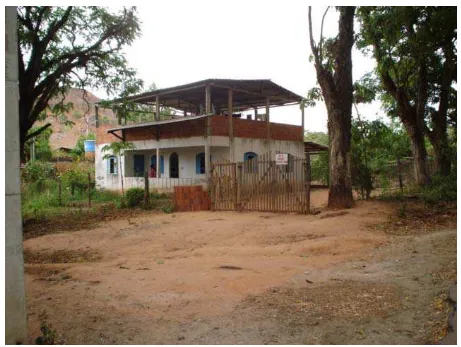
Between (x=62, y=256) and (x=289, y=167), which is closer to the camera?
(x=62, y=256)

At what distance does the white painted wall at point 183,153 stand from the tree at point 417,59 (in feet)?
22.0

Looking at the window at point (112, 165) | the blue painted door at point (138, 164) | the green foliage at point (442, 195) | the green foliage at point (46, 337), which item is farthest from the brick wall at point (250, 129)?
the green foliage at point (46, 337)

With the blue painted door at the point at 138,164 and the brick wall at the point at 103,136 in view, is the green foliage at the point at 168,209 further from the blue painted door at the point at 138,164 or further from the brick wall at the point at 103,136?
the brick wall at the point at 103,136

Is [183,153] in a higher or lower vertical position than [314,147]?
lower

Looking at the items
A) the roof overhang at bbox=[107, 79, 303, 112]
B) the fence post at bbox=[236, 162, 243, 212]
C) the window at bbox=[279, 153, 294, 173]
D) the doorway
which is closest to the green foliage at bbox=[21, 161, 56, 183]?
the doorway

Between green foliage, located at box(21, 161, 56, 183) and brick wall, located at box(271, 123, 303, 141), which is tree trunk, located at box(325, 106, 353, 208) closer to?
brick wall, located at box(271, 123, 303, 141)

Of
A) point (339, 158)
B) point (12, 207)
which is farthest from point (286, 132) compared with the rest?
point (12, 207)

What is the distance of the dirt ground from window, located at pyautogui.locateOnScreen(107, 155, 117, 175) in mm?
15426

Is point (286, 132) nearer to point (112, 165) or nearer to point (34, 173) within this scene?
point (112, 165)

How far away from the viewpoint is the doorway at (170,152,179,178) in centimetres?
2252

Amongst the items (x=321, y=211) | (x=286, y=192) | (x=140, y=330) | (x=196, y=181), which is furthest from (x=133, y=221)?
(x=140, y=330)

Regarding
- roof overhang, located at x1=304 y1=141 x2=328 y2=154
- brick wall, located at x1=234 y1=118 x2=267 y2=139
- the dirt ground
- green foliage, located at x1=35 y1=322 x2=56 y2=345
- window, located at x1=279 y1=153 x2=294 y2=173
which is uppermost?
brick wall, located at x1=234 y1=118 x2=267 y2=139

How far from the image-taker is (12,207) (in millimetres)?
3141

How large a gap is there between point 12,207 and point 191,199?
11094 millimetres
